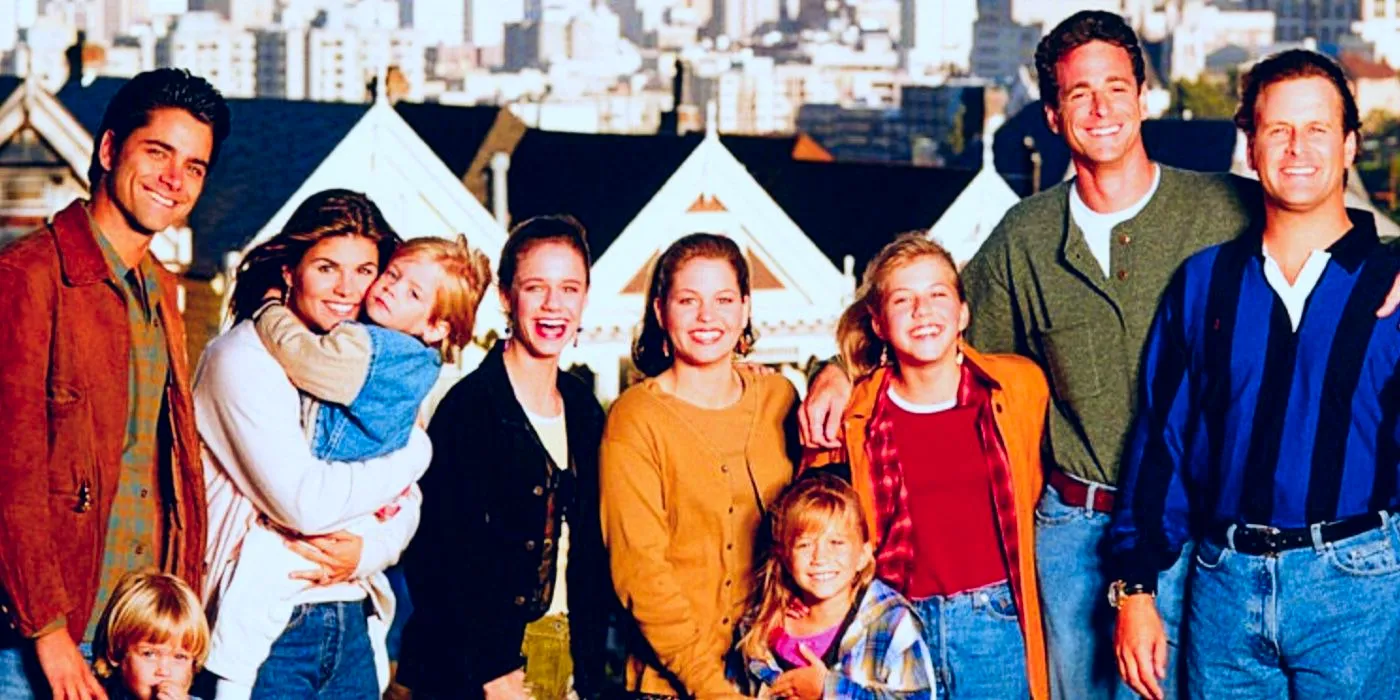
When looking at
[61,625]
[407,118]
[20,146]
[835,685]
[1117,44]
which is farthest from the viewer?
[407,118]

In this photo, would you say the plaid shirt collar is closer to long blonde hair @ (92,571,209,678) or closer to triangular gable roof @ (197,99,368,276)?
long blonde hair @ (92,571,209,678)

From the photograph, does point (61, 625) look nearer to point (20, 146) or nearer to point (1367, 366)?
point (1367, 366)

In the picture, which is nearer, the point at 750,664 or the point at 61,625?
the point at 61,625

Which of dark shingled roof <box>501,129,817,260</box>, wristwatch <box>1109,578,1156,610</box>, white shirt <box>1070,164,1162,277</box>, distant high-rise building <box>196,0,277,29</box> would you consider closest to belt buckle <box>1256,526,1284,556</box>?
wristwatch <box>1109,578,1156,610</box>

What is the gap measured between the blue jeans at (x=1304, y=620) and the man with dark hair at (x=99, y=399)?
→ 231 centimetres

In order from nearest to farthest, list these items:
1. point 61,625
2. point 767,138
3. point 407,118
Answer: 1. point 61,625
2. point 407,118
3. point 767,138

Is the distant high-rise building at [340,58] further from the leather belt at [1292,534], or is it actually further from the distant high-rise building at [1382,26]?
the leather belt at [1292,534]

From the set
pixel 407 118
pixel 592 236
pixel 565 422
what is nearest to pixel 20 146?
pixel 592 236

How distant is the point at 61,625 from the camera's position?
6027 millimetres

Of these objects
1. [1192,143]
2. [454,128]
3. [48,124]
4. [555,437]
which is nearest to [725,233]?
[48,124]

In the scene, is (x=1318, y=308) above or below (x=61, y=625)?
above

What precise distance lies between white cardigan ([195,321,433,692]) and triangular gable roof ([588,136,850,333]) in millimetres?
17174

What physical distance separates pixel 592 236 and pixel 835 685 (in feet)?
76.8

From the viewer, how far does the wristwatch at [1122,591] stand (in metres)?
6.55
